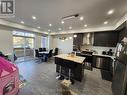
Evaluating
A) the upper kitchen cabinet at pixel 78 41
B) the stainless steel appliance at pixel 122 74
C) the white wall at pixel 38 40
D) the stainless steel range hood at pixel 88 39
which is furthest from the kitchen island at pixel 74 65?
the white wall at pixel 38 40

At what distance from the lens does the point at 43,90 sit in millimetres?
2941

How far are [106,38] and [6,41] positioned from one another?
261 inches

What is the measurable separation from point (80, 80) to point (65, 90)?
1901 mm

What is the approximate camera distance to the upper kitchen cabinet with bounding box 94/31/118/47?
5.58 m

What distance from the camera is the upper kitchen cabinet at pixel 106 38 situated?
558 cm

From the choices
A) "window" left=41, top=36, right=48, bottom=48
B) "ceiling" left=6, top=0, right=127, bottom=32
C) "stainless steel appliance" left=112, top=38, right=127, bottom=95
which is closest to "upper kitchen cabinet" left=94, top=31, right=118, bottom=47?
"ceiling" left=6, top=0, right=127, bottom=32

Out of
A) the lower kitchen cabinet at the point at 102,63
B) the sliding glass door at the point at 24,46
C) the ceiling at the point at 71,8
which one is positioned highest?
the ceiling at the point at 71,8

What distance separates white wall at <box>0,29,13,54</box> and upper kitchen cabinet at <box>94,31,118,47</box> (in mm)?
5966

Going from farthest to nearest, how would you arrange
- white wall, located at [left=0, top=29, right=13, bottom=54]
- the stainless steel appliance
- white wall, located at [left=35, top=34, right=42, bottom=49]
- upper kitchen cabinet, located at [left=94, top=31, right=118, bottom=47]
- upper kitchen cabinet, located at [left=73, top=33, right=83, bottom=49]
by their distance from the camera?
1. white wall, located at [left=35, top=34, right=42, bottom=49]
2. upper kitchen cabinet, located at [left=73, top=33, right=83, bottom=49]
3. upper kitchen cabinet, located at [left=94, top=31, right=118, bottom=47]
4. white wall, located at [left=0, top=29, right=13, bottom=54]
5. the stainless steel appliance

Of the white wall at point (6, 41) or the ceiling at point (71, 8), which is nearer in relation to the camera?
the ceiling at point (71, 8)

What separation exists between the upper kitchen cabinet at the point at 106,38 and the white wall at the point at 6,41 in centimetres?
597

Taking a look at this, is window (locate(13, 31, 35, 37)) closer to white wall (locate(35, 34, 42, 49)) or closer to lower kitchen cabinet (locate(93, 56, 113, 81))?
white wall (locate(35, 34, 42, 49))

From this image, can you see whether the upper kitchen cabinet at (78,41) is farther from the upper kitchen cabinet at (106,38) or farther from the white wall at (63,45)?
the upper kitchen cabinet at (106,38)

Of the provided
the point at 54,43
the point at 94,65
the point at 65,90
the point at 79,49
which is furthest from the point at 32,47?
the point at 65,90
